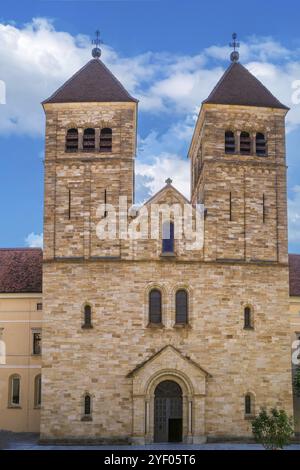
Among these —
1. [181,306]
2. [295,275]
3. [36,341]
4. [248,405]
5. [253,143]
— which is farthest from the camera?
[295,275]

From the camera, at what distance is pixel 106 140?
1737 inches

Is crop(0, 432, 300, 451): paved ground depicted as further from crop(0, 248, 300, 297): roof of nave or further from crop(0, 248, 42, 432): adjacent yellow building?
crop(0, 248, 300, 297): roof of nave

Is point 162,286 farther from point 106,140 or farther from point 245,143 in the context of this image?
point 245,143

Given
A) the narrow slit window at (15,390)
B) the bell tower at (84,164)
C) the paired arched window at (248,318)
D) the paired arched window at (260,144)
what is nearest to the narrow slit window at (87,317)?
the bell tower at (84,164)

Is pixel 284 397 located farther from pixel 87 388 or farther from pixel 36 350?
pixel 36 350

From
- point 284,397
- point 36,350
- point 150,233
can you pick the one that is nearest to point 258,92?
point 150,233

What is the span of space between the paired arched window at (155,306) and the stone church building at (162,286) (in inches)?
2.2

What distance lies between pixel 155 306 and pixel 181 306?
1.45 metres

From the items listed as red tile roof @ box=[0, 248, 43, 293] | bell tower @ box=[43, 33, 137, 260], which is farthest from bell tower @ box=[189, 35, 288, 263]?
red tile roof @ box=[0, 248, 43, 293]

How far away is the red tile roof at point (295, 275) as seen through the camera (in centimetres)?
4956

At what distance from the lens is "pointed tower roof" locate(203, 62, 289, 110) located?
44594mm

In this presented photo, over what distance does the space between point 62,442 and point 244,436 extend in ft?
31.8

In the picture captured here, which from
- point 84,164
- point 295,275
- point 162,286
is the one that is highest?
point 84,164

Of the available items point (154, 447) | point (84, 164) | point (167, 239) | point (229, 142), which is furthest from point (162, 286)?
point (229, 142)
